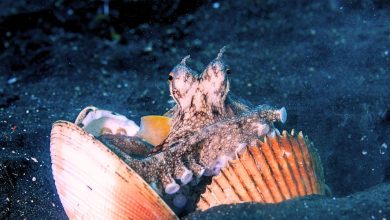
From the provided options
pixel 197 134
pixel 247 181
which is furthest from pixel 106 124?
pixel 247 181

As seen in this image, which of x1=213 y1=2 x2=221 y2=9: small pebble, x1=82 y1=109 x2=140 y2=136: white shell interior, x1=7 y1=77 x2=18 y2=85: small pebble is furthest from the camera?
x1=213 y1=2 x2=221 y2=9: small pebble

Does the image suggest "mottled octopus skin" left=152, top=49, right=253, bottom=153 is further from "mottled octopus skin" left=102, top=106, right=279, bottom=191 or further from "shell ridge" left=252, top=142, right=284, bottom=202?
"shell ridge" left=252, top=142, right=284, bottom=202

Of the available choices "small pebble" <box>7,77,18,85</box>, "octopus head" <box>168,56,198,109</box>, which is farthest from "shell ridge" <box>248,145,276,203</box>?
"small pebble" <box>7,77,18,85</box>

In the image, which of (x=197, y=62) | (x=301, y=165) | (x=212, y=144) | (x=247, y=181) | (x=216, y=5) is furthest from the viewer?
(x=197, y=62)

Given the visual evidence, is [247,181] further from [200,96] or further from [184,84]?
[184,84]

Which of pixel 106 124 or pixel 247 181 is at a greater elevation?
pixel 247 181

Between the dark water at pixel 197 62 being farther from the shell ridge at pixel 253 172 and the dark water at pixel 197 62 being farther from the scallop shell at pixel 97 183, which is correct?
the shell ridge at pixel 253 172

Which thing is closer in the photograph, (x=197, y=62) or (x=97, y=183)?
(x=97, y=183)
